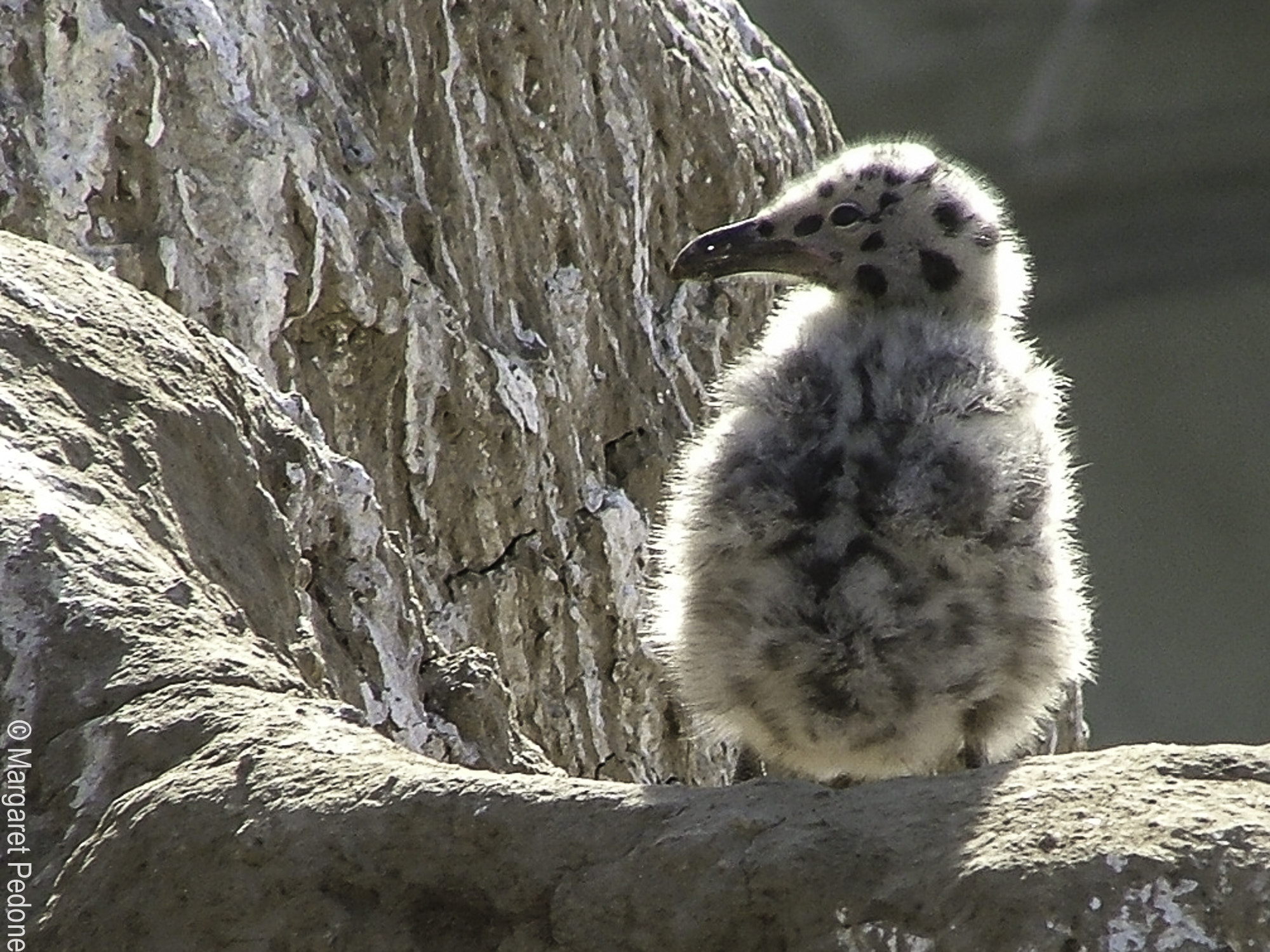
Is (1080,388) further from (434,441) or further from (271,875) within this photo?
(271,875)

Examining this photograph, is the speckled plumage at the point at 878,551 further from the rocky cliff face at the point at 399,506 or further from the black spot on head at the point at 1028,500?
the rocky cliff face at the point at 399,506

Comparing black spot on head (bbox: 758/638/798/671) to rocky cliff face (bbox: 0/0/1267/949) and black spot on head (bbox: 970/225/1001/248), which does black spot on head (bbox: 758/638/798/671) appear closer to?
rocky cliff face (bbox: 0/0/1267/949)

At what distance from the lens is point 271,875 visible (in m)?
2.44

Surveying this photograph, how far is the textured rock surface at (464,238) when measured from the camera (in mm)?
4328

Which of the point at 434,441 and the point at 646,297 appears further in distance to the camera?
the point at 646,297

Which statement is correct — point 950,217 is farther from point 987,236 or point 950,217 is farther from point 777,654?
point 777,654

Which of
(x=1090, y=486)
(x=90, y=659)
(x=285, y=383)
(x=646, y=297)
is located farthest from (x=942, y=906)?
(x=1090, y=486)

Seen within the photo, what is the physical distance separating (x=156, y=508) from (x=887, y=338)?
154 centimetres

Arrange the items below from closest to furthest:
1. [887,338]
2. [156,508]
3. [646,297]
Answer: [156,508] < [887,338] < [646,297]

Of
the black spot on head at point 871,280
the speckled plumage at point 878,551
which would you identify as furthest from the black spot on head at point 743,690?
the black spot on head at point 871,280

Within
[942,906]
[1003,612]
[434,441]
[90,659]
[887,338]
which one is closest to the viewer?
[942,906]

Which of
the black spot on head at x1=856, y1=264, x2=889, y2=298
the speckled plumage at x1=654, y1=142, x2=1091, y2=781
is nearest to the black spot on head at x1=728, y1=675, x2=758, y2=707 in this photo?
the speckled plumage at x1=654, y1=142, x2=1091, y2=781

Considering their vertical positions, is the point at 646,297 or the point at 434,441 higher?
the point at 646,297

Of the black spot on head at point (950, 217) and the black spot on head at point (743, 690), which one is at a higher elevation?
the black spot on head at point (950, 217)
